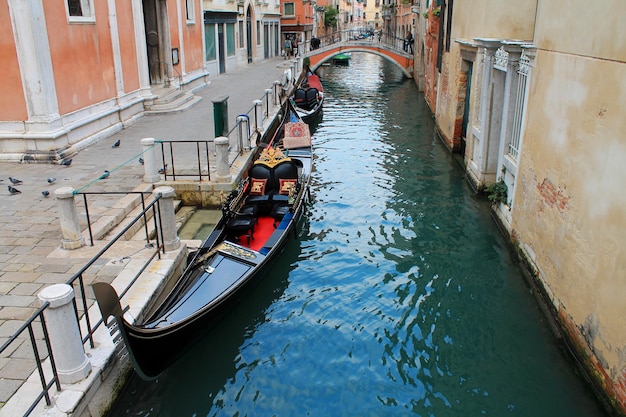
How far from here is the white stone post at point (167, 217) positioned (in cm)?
579

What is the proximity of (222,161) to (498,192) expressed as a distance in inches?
170

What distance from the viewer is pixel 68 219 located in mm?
5711

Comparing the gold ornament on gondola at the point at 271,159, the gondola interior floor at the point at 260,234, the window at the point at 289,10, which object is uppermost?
the window at the point at 289,10

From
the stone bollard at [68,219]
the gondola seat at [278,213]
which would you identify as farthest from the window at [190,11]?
the stone bollard at [68,219]

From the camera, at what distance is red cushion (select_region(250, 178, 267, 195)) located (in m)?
7.98

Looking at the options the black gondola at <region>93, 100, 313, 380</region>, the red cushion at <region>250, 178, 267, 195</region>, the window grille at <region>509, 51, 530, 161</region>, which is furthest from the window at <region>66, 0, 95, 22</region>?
the window grille at <region>509, 51, 530, 161</region>

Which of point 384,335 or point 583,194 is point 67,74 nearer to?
point 384,335

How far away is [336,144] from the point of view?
14250 mm

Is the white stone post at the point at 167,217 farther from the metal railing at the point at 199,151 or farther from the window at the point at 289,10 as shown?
the window at the point at 289,10

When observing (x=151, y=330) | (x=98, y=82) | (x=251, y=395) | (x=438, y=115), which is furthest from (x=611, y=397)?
(x=438, y=115)

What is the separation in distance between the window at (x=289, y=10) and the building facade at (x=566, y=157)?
3021cm

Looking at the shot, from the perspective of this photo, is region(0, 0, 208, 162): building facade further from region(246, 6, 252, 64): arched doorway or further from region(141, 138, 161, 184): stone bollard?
region(246, 6, 252, 64): arched doorway

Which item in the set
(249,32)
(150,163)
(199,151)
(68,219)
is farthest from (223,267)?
(249,32)

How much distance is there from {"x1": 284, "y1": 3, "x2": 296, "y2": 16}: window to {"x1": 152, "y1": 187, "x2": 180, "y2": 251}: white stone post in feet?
112
